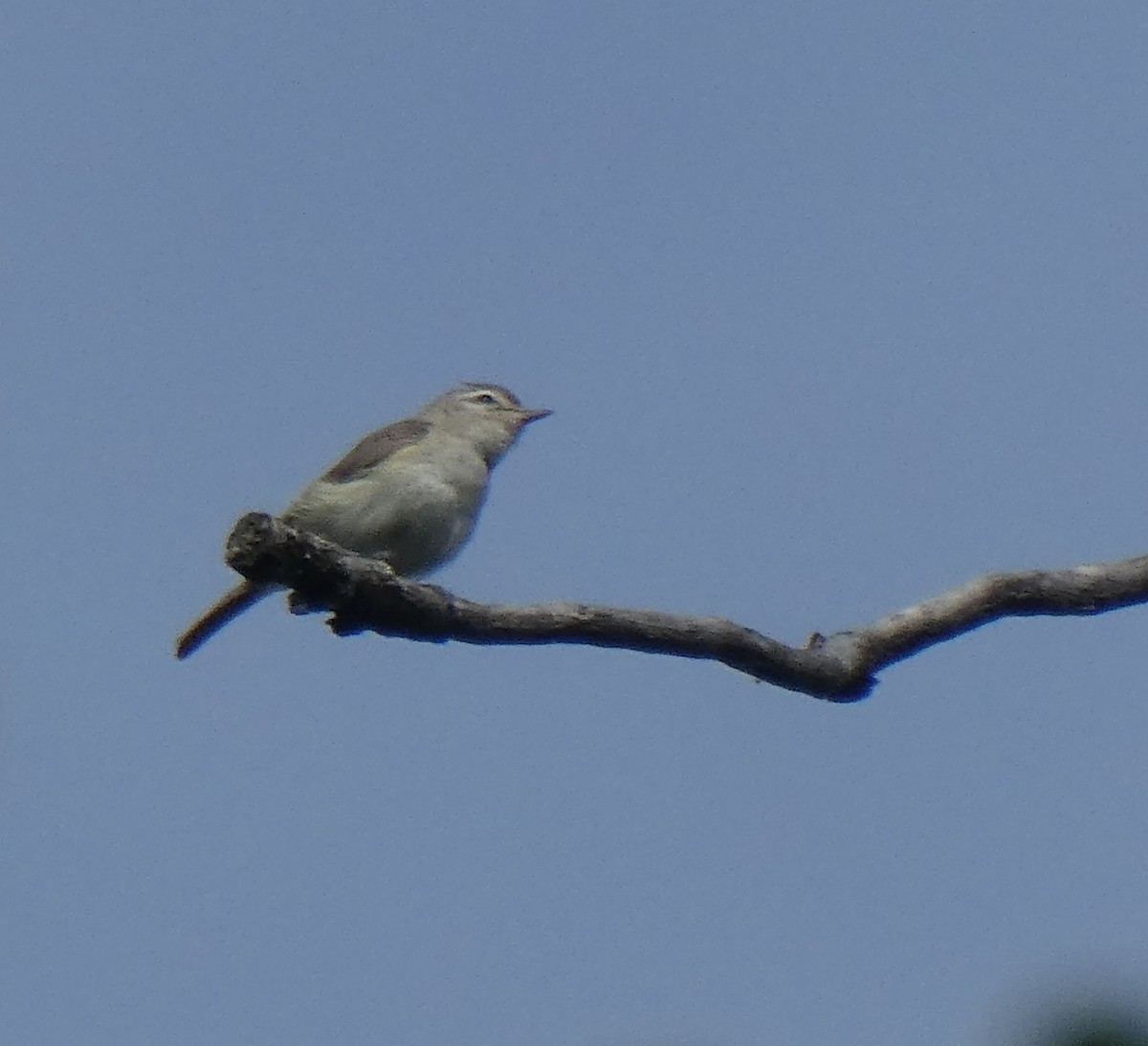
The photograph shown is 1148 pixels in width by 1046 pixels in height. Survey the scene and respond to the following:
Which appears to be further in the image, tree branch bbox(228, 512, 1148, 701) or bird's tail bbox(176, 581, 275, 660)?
bird's tail bbox(176, 581, 275, 660)

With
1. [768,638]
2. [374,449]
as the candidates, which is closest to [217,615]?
[374,449]

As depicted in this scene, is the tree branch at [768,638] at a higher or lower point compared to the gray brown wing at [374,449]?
lower

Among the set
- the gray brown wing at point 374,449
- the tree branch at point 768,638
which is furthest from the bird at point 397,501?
the tree branch at point 768,638

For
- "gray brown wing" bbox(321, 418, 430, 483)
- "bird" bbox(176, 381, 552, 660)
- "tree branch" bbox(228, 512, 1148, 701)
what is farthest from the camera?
"gray brown wing" bbox(321, 418, 430, 483)

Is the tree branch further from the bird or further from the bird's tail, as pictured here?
the bird's tail

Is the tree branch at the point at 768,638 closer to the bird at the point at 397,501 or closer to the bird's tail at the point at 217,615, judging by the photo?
the bird at the point at 397,501

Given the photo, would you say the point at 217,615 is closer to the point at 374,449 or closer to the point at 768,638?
the point at 374,449

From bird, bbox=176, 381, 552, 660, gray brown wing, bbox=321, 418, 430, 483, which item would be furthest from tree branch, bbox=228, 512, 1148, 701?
gray brown wing, bbox=321, 418, 430, 483

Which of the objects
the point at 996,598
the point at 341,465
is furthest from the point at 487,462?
the point at 996,598
